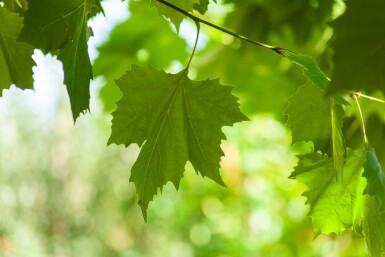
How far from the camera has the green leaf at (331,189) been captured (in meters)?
0.68

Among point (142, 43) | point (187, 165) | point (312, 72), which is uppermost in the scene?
point (187, 165)

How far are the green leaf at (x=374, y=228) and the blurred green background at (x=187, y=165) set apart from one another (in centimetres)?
24

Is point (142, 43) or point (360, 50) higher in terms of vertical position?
point (142, 43)

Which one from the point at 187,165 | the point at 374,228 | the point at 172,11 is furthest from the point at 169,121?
the point at 187,165

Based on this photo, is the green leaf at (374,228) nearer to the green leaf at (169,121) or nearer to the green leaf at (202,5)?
the green leaf at (169,121)

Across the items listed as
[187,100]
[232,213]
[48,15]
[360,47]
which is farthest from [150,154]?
[232,213]

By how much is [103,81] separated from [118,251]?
5149 millimetres

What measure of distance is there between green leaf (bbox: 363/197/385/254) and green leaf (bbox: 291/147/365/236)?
0.05 feet

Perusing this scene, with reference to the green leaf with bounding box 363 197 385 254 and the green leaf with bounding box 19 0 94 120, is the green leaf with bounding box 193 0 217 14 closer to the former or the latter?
the green leaf with bounding box 19 0 94 120

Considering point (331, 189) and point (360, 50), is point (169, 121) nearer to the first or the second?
point (331, 189)

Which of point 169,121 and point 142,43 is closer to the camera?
point 169,121

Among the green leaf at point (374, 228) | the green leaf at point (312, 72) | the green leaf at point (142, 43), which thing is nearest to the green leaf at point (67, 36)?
the green leaf at point (312, 72)

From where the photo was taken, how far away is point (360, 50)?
40 cm

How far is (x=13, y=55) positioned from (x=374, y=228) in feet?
1.29
